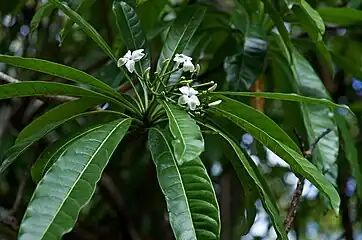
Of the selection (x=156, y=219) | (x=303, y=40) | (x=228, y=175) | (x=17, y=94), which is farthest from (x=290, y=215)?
(x=156, y=219)

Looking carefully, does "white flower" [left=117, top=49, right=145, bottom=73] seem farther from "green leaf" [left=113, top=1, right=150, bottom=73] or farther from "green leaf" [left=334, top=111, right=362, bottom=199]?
"green leaf" [left=334, top=111, right=362, bottom=199]

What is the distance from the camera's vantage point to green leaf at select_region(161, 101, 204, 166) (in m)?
0.80

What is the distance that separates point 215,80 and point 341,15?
328 millimetres

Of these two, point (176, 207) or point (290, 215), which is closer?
point (176, 207)

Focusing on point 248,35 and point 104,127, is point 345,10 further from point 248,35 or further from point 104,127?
point 104,127

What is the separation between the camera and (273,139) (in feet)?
3.09

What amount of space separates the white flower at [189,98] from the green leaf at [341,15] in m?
0.59

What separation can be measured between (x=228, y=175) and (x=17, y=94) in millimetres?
1190

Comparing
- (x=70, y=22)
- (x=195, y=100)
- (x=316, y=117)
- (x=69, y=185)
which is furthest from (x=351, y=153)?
(x=69, y=185)

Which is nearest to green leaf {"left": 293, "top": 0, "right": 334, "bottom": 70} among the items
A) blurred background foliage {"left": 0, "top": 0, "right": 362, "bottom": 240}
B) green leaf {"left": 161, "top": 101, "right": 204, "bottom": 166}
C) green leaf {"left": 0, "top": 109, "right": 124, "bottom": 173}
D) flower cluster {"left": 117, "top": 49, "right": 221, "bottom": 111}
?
blurred background foliage {"left": 0, "top": 0, "right": 362, "bottom": 240}

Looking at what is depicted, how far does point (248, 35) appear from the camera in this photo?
4.39ft

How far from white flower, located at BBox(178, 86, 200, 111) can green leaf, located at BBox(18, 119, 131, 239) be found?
9 centimetres

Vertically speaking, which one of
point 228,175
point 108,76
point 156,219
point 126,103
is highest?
point 126,103

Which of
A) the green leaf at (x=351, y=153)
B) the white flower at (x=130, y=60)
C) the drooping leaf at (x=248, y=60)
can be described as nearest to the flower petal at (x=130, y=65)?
the white flower at (x=130, y=60)
